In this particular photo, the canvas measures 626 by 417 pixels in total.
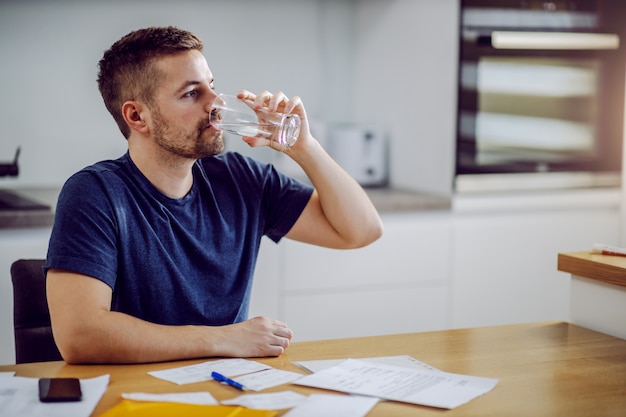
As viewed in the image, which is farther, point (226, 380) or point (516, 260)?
point (516, 260)

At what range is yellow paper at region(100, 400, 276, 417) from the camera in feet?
4.08

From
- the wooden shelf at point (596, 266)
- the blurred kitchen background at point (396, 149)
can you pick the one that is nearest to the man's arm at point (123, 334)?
the wooden shelf at point (596, 266)

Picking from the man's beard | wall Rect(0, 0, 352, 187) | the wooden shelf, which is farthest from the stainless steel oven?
the man's beard

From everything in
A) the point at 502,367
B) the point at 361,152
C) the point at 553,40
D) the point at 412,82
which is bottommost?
the point at 502,367

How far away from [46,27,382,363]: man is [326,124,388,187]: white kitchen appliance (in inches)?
51.5

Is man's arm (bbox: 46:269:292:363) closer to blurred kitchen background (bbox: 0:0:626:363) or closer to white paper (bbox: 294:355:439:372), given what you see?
white paper (bbox: 294:355:439:372)

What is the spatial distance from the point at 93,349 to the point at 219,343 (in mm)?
211

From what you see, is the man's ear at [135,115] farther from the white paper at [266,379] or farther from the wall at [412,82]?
the wall at [412,82]

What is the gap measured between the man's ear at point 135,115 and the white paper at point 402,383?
0.68 metres

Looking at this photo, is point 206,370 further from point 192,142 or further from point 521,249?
point 521,249

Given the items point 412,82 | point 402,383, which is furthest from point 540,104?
point 402,383

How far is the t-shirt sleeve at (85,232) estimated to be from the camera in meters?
1.59

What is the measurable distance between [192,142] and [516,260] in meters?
1.77

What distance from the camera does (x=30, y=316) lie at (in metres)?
1.77
